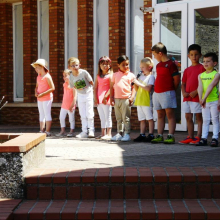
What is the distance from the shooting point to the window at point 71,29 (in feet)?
50.2

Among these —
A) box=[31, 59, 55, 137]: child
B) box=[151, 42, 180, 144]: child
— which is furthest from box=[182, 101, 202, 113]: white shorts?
box=[31, 59, 55, 137]: child

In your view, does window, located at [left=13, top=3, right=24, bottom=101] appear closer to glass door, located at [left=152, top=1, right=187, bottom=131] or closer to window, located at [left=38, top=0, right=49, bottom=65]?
window, located at [left=38, top=0, right=49, bottom=65]

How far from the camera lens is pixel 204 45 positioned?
11922 millimetres

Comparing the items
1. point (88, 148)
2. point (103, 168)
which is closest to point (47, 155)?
point (88, 148)

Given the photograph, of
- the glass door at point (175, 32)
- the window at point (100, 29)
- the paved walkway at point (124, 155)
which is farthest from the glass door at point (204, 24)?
the window at point (100, 29)

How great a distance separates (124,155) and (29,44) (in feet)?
28.5

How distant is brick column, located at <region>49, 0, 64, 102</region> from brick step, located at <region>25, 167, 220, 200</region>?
9.26 meters

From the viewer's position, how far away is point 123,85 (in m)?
10.5

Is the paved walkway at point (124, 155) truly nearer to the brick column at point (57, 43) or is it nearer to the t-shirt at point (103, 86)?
the t-shirt at point (103, 86)

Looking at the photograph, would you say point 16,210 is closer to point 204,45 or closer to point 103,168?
point 103,168

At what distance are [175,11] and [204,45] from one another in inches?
41.4

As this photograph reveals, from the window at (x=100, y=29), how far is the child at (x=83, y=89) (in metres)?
3.28

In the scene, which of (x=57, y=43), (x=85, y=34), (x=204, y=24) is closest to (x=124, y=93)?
(x=204, y=24)

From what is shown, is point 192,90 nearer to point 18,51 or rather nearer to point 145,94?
point 145,94
